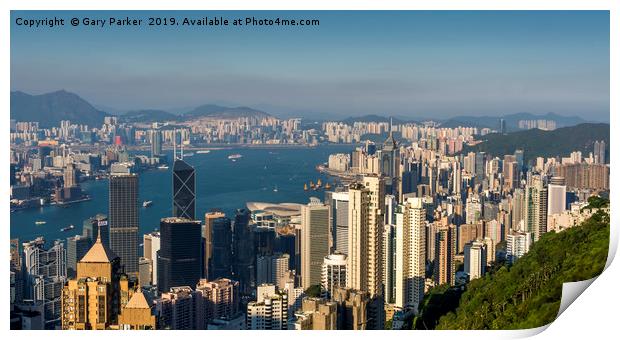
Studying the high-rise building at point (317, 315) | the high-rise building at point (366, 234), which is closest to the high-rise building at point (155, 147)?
the high-rise building at point (366, 234)

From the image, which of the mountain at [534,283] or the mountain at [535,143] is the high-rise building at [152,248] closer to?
the mountain at [534,283]

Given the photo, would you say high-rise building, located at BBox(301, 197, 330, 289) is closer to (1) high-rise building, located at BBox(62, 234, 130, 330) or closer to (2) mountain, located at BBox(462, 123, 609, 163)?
(1) high-rise building, located at BBox(62, 234, 130, 330)

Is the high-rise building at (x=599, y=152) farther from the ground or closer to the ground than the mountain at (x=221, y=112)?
closer to the ground

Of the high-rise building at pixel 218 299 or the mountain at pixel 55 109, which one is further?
the mountain at pixel 55 109

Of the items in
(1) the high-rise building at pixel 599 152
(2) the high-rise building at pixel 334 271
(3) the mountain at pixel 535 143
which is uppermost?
(3) the mountain at pixel 535 143

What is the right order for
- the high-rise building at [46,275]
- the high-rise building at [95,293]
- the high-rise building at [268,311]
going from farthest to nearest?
1. the high-rise building at [268,311]
2. the high-rise building at [46,275]
3. the high-rise building at [95,293]

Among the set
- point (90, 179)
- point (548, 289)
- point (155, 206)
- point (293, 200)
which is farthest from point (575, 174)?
point (90, 179)

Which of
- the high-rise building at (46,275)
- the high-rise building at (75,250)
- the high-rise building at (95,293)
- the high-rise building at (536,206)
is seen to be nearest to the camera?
the high-rise building at (95,293)

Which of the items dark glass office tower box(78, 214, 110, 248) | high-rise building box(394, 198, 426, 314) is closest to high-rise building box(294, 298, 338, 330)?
high-rise building box(394, 198, 426, 314)

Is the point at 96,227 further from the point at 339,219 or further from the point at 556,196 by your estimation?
the point at 556,196

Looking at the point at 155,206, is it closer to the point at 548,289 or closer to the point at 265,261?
the point at 265,261
